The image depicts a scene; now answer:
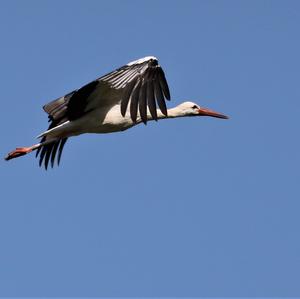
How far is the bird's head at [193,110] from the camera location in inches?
698

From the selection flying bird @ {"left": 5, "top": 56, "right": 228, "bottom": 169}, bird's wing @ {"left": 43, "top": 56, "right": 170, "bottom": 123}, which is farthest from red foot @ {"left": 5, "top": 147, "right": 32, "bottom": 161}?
bird's wing @ {"left": 43, "top": 56, "right": 170, "bottom": 123}

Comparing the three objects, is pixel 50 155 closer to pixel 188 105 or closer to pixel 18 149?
pixel 18 149

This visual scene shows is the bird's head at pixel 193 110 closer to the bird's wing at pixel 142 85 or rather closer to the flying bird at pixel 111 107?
the flying bird at pixel 111 107

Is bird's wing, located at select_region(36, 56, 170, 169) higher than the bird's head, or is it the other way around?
the bird's head

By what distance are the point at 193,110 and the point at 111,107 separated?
7.18 ft

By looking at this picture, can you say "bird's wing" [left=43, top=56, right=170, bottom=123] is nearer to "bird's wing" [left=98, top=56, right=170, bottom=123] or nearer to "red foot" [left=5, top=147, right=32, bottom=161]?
"bird's wing" [left=98, top=56, right=170, bottom=123]

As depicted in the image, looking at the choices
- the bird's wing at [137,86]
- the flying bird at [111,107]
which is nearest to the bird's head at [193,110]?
the flying bird at [111,107]

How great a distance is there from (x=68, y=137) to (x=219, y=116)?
9.96 ft

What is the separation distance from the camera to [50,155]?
17859 millimetres

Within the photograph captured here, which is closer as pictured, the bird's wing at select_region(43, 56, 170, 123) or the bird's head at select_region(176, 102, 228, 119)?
the bird's wing at select_region(43, 56, 170, 123)

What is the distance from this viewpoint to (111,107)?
16.2 m

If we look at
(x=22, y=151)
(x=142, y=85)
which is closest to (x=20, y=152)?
(x=22, y=151)

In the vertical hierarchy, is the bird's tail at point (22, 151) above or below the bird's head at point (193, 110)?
below

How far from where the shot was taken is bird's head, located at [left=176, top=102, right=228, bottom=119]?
17.7m
